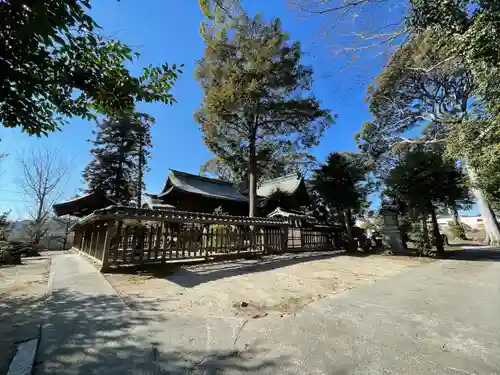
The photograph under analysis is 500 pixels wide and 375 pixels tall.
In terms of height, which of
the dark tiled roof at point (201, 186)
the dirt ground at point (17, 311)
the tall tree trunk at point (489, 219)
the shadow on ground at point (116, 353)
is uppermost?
the dark tiled roof at point (201, 186)

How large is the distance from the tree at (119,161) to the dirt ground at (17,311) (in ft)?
66.3

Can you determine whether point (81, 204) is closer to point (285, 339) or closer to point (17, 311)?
point (17, 311)

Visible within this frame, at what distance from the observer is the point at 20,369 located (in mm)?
1772

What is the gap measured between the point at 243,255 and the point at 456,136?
948cm

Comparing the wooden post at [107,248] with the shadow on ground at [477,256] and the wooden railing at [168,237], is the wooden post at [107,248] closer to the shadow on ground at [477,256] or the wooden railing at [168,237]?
the wooden railing at [168,237]

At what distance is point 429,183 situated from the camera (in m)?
11.5

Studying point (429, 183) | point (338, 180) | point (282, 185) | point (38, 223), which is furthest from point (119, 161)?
point (429, 183)

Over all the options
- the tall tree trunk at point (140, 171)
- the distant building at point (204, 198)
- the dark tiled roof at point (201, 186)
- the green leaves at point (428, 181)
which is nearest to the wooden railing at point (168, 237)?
the distant building at point (204, 198)

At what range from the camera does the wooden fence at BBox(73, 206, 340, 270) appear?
608 cm

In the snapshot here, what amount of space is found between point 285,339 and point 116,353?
1600mm

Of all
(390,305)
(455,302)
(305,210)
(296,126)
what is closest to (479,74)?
(455,302)

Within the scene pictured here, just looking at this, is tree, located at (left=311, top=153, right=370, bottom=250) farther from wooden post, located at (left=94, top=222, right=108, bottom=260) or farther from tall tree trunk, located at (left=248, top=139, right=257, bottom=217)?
wooden post, located at (left=94, top=222, right=108, bottom=260)

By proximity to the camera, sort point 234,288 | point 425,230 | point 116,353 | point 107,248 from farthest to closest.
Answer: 1. point 425,230
2. point 107,248
3. point 234,288
4. point 116,353

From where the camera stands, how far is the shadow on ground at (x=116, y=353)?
73.6 inches
